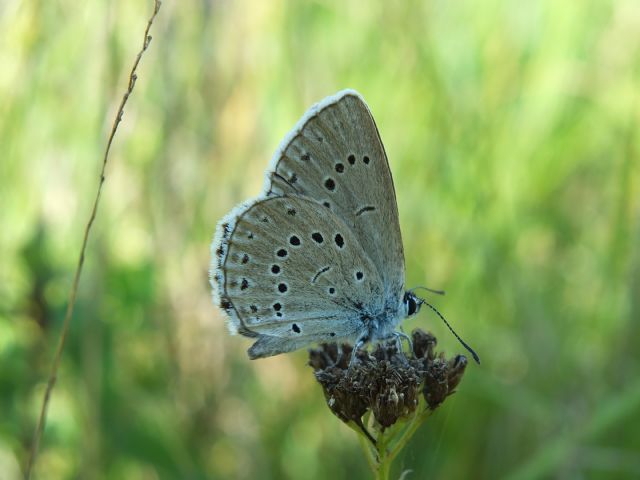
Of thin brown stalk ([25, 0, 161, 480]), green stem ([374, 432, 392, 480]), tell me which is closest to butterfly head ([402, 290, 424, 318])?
green stem ([374, 432, 392, 480])

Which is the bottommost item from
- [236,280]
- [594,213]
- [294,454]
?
[294,454]

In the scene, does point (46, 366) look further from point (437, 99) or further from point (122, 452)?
point (437, 99)

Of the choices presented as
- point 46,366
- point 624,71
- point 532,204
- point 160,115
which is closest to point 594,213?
point 532,204

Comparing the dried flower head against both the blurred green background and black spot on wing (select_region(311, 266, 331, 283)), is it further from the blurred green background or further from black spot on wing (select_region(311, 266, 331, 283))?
the blurred green background

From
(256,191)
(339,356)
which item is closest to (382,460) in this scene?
(339,356)

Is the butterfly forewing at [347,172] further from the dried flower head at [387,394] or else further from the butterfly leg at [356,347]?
the dried flower head at [387,394]

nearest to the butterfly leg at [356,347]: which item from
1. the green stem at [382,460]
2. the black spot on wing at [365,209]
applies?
the green stem at [382,460]
